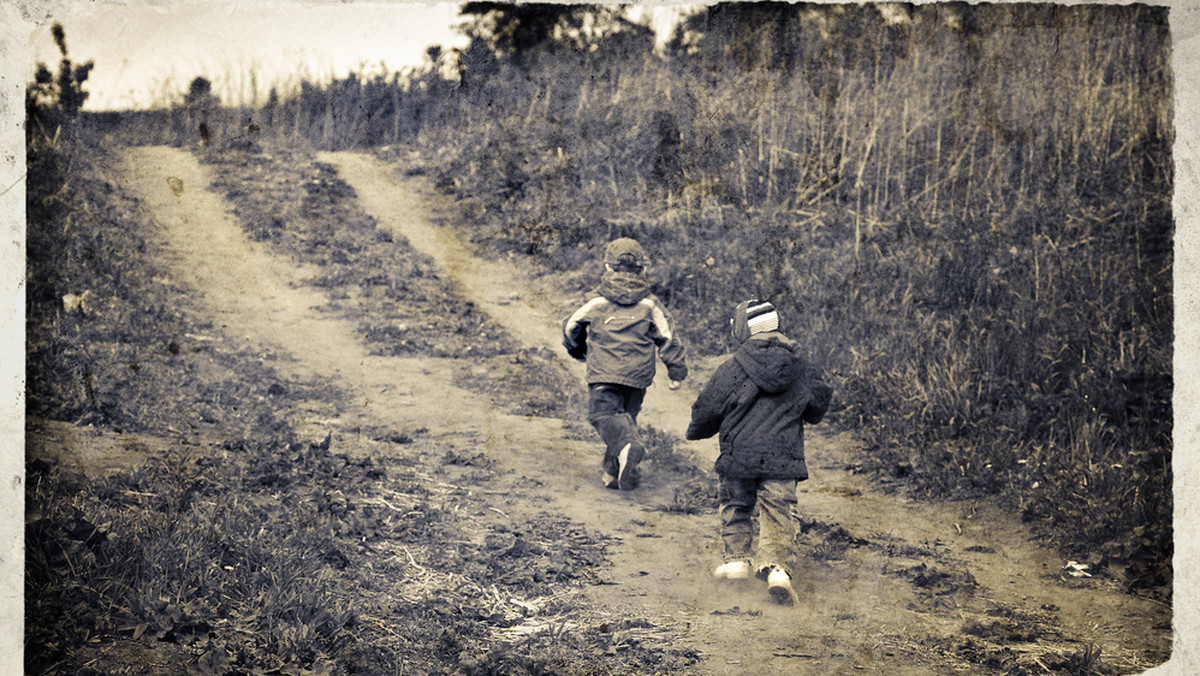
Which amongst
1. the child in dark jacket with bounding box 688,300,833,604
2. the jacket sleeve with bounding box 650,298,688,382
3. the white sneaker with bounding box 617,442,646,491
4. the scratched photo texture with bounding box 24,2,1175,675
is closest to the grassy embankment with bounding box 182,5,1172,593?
the scratched photo texture with bounding box 24,2,1175,675

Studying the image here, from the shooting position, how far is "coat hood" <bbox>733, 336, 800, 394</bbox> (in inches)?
178

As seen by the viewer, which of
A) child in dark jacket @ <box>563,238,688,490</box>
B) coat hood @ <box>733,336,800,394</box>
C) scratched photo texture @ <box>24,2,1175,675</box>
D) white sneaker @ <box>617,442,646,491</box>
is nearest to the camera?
coat hood @ <box>733,336,800,394</box>

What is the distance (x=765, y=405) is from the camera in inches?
181

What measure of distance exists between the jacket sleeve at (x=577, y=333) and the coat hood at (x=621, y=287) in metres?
0.15

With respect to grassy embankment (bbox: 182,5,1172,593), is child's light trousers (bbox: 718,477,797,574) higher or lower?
lower

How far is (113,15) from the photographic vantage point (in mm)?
5133

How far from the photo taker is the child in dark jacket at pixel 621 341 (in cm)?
549

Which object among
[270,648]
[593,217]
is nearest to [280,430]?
[270,648]

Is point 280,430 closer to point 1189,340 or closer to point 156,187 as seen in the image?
point 156,187

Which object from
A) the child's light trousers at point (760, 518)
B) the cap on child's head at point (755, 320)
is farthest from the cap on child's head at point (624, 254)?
the child's light trousers at point (760, 518)

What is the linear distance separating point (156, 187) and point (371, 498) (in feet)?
7.50

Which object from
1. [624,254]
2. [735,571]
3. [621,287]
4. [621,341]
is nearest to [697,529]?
[735,571]

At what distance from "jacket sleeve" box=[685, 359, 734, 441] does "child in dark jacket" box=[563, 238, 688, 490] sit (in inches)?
31.2

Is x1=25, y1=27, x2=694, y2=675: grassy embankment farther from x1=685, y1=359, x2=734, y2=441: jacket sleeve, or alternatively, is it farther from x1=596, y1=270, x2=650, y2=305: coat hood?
x1=596, y1=270, x2=650, y2=305: coat hood
